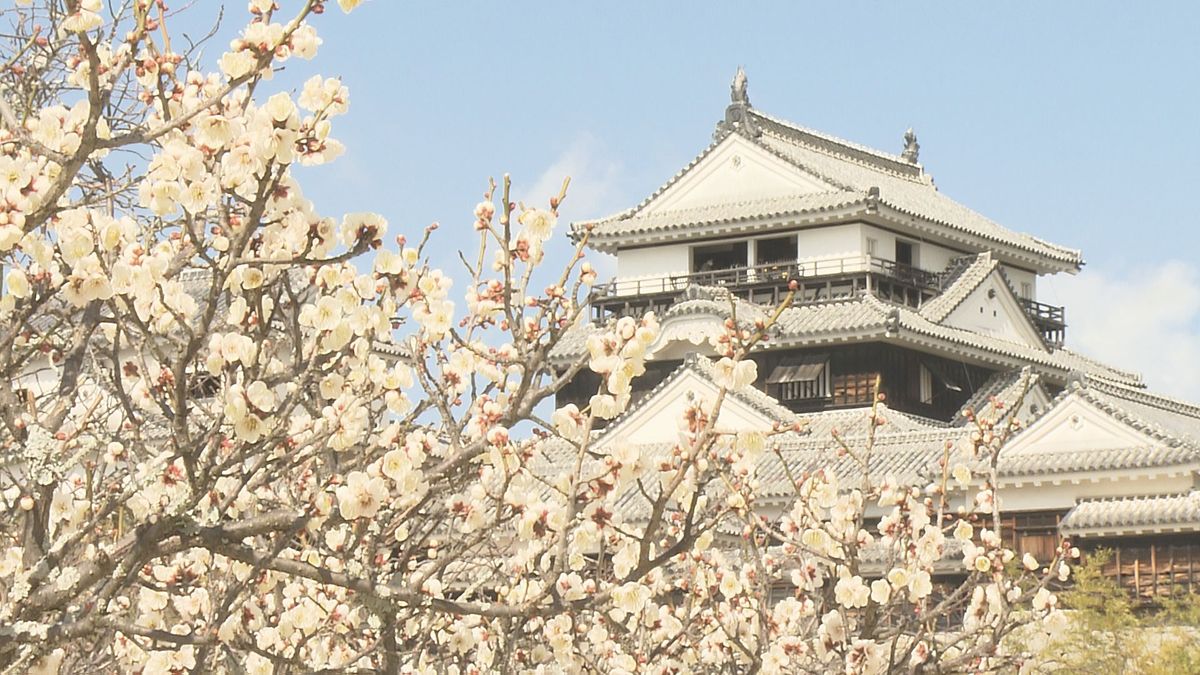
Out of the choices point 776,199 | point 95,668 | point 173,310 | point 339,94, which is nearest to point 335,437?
point 173,310

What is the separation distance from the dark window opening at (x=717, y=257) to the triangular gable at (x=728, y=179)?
1.10m

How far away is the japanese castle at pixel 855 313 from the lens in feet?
96.9

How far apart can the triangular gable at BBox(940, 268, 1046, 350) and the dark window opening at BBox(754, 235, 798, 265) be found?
14.1 ft

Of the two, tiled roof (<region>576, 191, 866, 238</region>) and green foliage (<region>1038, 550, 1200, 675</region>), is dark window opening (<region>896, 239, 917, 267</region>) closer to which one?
tiled roof (<region>576, 191, 866, 238</region>)

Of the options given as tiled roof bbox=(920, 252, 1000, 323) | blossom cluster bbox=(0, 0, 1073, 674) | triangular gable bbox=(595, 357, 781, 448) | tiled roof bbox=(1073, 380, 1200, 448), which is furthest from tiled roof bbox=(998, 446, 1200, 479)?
blossom cluster bbox=(0, 0, 1073, 674)

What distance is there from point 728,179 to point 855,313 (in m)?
5.93

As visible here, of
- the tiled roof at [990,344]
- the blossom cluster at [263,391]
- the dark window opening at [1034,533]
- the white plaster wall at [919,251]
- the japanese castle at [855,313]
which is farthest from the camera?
the white plaster wall at [919,251]

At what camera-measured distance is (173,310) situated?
5793 millimetres

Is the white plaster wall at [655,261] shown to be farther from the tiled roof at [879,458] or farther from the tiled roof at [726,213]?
the tiled roof at [879,458]

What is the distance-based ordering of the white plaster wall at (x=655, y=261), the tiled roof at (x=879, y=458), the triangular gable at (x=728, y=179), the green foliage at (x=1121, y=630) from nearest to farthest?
the green foliage at (x=1121, y=630)
the tiled roof at (x=879, y=458)
the triangular gable at (x=728, y=179)
the white plaster wall at (x=655, y=261)

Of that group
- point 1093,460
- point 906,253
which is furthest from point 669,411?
point 906,253

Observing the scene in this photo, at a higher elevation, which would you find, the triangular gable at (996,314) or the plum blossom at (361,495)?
the triangular gable at (996,314)

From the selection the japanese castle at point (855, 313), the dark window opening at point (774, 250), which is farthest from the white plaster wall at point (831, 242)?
the dark window opening at point (774, 250)

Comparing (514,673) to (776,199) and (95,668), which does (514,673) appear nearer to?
(95,668)
